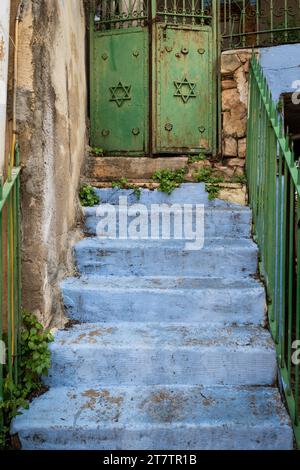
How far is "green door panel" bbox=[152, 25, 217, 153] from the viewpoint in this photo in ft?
13.6

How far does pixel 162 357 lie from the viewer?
2.20 metres

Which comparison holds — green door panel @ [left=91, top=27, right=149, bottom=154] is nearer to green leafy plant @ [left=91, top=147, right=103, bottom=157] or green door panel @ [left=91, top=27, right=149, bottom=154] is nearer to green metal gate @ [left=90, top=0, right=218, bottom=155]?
green metal gate @ [left=90, top=0, right=218, bottom=155]

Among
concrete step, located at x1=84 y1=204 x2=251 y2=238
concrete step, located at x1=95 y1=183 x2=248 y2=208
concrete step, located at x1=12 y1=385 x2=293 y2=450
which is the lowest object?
concrete step, located at x1=12 y1=385 x2=293 y2=450

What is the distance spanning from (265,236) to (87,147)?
6.68 ft

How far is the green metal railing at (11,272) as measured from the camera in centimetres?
201

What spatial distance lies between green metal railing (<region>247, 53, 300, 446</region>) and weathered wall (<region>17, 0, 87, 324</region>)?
1.28 m

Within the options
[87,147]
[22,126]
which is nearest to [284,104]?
[87,147]

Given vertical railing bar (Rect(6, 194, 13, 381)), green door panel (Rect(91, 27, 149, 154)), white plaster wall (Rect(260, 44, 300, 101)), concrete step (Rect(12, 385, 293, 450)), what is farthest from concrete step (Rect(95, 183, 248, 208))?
concrete step (Rect(12, 385, 293, 450))

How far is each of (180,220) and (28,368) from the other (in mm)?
1578

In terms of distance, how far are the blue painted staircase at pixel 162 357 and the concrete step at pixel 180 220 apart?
169 mm

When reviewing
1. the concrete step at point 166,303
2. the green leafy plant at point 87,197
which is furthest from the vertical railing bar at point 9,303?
the green leafy plant at point 87,197

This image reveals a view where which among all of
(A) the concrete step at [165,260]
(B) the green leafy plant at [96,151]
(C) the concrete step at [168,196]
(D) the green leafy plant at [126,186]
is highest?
(B) the green leafy plant at [96,151]

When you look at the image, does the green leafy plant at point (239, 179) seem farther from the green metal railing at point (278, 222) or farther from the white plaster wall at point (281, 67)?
the white plaster wall at point (281, 67)

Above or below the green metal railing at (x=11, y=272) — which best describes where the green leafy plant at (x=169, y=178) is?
above
